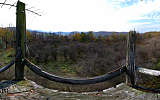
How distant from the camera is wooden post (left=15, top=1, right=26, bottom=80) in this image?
125 inches

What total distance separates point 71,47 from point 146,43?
13136mm

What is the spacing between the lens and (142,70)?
2828 millimetres

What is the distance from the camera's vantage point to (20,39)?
127 inches

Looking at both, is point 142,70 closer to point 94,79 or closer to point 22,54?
point 94,79

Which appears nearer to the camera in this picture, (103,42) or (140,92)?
(140,92)

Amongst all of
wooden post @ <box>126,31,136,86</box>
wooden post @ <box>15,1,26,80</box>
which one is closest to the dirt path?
wooden post @ <box>126,31,136,86</box>

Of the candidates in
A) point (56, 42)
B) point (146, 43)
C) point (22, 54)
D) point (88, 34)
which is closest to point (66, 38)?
point (56, 42)

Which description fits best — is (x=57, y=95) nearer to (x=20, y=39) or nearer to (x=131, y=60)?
(x=20, y=39)

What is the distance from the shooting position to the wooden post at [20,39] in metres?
3.17

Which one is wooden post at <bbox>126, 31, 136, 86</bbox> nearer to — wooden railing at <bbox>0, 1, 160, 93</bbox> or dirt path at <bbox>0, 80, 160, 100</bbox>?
wooden railing at <bbox>0, 1, 160, 93</bbox>

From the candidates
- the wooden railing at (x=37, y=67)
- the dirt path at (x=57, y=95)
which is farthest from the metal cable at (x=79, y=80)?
the dirt path at (x=57, y=95)

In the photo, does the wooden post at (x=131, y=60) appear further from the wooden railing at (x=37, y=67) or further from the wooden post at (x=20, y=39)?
the wooden post at (x=20, y=39)

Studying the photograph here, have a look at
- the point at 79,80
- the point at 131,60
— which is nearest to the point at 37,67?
the point at 79,80

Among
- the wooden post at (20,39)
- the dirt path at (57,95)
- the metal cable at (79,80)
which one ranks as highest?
the wooden post at (20,39)
